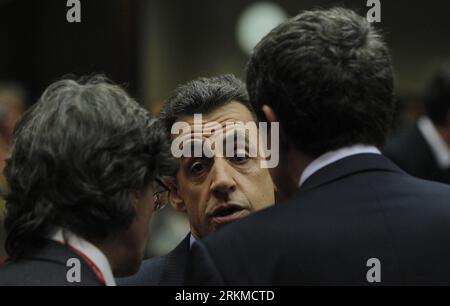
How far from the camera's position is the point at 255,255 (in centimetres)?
198

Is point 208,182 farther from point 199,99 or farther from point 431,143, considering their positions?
point 431,143

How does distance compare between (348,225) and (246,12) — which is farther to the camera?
(246,12)

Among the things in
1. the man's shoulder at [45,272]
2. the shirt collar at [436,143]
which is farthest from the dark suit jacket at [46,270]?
the shirt collar at [436,143]

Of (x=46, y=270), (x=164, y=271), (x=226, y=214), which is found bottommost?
(x=164, y=271)

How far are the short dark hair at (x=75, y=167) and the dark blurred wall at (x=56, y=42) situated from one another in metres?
5.12

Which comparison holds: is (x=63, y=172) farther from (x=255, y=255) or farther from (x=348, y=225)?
(x=348, y=225)

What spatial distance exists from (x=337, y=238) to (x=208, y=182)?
2.97ft

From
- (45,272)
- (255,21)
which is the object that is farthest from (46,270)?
(255,21)

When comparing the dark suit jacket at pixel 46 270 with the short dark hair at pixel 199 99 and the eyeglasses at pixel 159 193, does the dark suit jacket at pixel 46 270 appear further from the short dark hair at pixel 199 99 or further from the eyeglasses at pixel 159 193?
the short dark hair at pixel 199 99

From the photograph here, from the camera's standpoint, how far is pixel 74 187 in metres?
2.06

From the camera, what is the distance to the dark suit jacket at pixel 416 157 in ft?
17.0

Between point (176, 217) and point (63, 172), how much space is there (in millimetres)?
4124

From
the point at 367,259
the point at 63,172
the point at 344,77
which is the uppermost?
the point at 344,77

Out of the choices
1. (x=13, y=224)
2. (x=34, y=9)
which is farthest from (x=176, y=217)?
(x=13, y=224)
